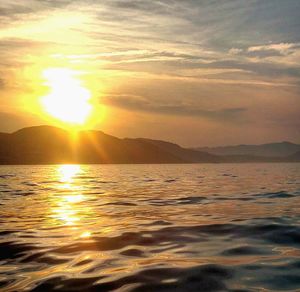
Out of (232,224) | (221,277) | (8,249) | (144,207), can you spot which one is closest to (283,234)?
(232,224)

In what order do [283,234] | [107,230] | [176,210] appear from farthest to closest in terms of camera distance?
[176,210] → [107,230] → [283,234]

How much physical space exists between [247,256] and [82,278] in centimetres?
433

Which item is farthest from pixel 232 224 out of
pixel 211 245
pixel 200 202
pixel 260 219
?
pixel 200 202

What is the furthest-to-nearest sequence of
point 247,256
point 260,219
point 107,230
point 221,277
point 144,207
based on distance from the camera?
point 144,207 < point 260,219 < point 107,230 < point 247,256 < point 221,277

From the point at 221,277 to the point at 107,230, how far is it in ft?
23.4

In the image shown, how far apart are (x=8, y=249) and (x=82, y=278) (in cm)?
413

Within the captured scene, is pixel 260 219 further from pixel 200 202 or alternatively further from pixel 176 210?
pixel 200 202

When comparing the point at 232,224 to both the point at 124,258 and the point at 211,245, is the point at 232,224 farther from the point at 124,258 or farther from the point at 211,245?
the point at 124,258

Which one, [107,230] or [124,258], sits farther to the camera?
[107,230]

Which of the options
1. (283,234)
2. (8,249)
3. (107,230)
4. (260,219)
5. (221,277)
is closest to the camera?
(221,277)

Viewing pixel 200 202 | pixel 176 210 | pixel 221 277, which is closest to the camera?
pixel 221 277

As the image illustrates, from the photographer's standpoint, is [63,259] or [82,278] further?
[63,259]

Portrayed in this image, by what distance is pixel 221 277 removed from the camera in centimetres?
870

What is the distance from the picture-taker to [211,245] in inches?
481
